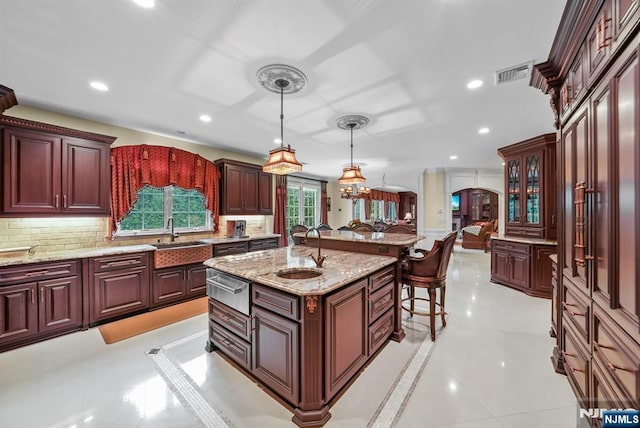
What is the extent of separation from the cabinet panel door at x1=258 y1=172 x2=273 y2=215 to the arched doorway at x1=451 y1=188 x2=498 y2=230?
35.5ft

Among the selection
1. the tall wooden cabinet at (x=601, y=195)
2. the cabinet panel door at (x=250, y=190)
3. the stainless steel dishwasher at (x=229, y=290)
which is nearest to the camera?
the tall wooden cabinet at (x=601, y=195)

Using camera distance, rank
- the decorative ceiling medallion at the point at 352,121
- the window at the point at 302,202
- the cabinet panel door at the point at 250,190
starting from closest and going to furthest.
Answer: the decorative ceiling medallion at the point at 352,121
the cabinet panel door at the point at 250,190
the window at the point at 302,202

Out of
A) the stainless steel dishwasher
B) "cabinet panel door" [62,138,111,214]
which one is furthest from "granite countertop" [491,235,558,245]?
"cabinet panel door" [62,138,111,214]

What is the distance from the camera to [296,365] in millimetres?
1675

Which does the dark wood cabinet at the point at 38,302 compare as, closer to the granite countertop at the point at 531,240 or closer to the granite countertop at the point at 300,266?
the granite countertop at the point at 300,266

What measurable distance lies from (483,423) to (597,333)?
0.89 m

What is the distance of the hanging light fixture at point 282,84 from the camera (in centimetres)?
226

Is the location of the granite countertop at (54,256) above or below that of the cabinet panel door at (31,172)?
below

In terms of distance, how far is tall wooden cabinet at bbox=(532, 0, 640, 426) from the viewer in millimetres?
1037

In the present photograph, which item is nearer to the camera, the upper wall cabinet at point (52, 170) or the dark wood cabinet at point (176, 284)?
the upper wall cabinet at point (52, 170)

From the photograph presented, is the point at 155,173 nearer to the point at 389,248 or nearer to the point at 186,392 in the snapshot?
the point at 186,392

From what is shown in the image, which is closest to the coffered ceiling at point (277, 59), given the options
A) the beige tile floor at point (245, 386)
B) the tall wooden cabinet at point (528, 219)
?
the tall wooden cabinet at point (528, 219)

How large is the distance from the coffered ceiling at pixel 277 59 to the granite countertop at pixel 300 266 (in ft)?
5.78

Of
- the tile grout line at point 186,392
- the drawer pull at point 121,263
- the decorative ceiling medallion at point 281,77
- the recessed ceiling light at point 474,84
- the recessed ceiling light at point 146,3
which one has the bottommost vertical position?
the tile grout line at point 186,392
